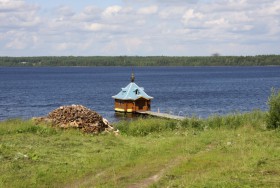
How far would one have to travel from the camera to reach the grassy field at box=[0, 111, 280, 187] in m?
13.4

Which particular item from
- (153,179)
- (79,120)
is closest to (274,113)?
(79,120)

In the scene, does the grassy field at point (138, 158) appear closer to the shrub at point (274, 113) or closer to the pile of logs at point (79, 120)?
the shrub at point (274, 113)

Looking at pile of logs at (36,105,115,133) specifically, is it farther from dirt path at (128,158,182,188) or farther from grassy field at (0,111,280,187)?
dirt path at (128,158,182,188)

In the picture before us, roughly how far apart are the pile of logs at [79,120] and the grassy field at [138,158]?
0.86 m

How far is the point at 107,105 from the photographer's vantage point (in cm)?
7125

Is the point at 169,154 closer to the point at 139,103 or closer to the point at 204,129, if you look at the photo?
the point at 204,129

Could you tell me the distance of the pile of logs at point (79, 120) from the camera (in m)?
24.1

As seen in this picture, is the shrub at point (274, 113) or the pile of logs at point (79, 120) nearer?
the shrub at point (274, 113)

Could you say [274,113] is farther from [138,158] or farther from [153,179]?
[153,179]

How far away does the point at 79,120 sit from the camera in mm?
24406

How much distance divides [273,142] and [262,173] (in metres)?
5.98

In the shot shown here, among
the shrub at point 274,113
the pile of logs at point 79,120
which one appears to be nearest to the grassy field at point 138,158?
the shrub at point 274,113

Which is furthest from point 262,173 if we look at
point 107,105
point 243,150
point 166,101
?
point 166,101

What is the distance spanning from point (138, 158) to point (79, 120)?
8.06 metres
